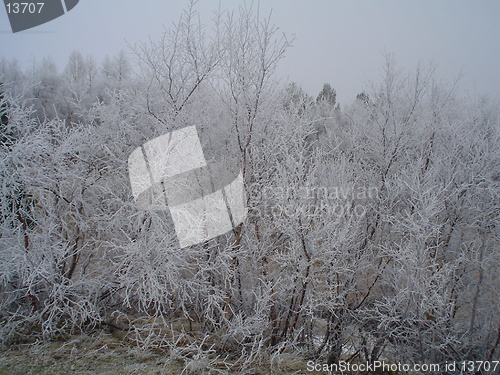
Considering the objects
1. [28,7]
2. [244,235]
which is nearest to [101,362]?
[244,235]

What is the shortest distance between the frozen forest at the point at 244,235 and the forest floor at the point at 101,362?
137 millimetres

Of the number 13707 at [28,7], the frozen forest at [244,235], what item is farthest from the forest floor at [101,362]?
the number 13707 at [28,7]

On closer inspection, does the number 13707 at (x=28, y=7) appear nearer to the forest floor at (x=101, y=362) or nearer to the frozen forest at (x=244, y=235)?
the frozen forest at (x=244, y=235)

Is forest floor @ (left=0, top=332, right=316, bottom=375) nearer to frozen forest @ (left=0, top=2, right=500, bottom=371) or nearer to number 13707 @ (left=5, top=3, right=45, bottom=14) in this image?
frozen forest @ (left=0, top=2, right=500, bottom=371)

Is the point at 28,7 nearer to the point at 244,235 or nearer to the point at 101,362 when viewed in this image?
the point at 244,235

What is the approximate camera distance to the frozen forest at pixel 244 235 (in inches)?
211

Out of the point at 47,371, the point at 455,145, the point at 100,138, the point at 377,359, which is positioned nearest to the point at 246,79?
the point at 100,138

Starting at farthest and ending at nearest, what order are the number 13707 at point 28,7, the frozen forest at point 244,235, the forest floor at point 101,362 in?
1. the number 13707 at point 28,7
2. the frozen forest at point 244,235
3. the forest floor at point 101,362

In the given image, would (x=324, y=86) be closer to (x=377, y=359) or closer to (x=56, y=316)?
(x=377, y=359)

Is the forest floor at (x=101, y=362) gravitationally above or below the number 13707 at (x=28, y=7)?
below

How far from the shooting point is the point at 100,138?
20.5ft

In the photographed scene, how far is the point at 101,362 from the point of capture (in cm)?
481

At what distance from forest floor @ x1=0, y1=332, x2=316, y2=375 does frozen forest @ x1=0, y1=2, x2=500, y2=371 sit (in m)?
0.14

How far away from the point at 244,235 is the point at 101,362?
9.45 ft
